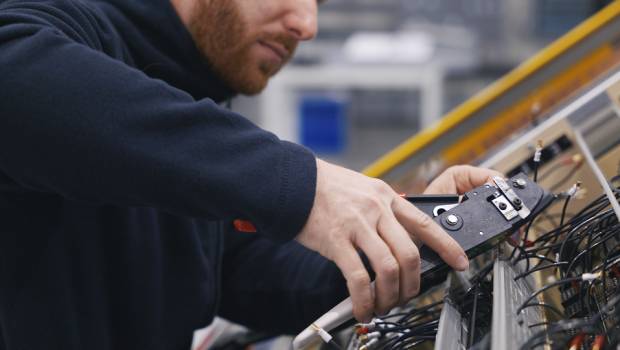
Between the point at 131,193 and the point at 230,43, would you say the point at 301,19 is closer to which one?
the point at 230,43

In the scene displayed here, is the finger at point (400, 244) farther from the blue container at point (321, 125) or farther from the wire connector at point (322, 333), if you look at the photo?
the blue container at point (321, 125)

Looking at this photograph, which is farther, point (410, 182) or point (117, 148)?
point (410, 182)

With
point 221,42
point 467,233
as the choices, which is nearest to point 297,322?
point 221,42

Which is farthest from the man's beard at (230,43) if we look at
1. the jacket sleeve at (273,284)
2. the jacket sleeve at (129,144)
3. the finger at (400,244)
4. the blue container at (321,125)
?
the blue container at (321,125)

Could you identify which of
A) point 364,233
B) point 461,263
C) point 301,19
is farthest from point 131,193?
point 301,19

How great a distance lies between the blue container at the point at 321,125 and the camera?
5.50 metres

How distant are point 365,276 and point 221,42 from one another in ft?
1.97

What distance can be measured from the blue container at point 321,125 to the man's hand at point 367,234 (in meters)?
4.66

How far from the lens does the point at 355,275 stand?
76 cm

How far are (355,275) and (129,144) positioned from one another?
251 mm

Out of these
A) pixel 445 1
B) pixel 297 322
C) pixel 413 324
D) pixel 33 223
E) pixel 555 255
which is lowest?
pixel 445 1

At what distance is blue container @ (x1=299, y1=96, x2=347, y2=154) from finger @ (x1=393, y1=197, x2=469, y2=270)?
465 centimetres

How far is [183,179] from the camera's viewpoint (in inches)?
29.8

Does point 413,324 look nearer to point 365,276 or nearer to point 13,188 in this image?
point 365,276
